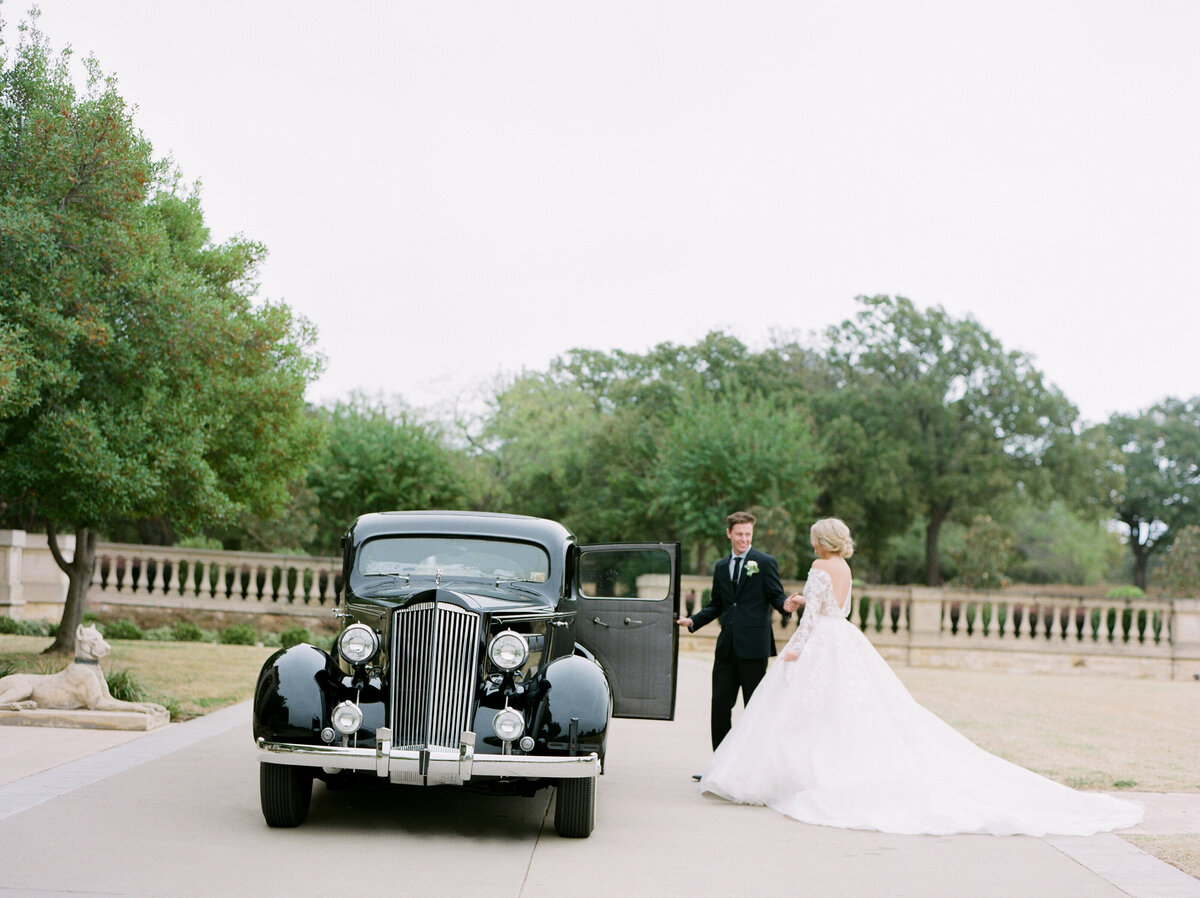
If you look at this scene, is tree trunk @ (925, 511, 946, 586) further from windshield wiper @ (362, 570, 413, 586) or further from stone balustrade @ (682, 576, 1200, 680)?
windshield wiper @ (362, 570, 413, 586)

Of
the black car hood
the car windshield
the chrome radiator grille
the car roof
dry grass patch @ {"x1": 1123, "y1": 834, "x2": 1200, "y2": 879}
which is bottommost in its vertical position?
dry grass patch @ {"x1": 1123, "y1": 834, "x2": 1200, "y2": 879}

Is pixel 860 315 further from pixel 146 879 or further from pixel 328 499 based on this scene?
pixel 146 879

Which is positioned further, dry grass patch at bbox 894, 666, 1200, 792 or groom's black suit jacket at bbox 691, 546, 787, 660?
dry grass patch at bbox 894, 666, 1200, 792

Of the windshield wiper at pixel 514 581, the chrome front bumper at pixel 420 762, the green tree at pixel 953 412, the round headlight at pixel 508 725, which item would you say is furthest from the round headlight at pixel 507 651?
the green tree at pixel 953 412

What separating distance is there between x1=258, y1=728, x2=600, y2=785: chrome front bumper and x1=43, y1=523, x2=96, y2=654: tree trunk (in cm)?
1097

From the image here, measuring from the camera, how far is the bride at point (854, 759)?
24.6ft

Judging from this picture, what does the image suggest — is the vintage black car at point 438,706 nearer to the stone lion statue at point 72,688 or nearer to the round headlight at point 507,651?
the round headlight at point 507,651

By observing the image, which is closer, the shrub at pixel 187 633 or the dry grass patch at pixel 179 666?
the dry grass patch at pixel 179 666

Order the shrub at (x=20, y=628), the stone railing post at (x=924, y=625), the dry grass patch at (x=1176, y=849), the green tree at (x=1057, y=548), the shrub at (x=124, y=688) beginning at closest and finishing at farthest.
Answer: the dry grass patch at (x=1176, y=849) < the shrub at (x=124, y=688) < the shrub at (x=20, y=628) < the stone railing post at (x=924, y=625) < the green tree at (x=1057, y=548)

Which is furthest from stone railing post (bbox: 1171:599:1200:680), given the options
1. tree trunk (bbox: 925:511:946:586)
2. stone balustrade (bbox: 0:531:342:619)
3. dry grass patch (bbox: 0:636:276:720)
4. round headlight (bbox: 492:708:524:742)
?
tree trunk (bbox: 925:511:946:586)

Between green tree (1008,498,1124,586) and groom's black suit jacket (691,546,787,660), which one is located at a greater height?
green tree (1008,498,1124,586)

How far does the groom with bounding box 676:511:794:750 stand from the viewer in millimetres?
8984

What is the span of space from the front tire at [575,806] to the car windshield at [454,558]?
1.79 m

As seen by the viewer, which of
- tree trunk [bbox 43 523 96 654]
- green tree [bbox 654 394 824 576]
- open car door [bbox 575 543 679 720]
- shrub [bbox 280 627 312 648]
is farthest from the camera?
green tree [bbox 654 394 824 576]
